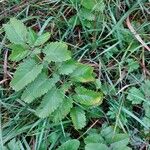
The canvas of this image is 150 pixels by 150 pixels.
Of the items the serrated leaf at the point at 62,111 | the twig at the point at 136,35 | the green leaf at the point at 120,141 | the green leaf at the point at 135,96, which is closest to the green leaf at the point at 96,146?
the green leaf at the point at 120,141

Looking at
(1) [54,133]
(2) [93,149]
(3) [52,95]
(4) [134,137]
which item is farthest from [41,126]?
(4) [134,137]

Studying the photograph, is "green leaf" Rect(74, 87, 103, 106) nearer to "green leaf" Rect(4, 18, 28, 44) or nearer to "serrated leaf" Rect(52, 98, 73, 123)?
"serrated leaf" Rect(52, 98, 73, 123)

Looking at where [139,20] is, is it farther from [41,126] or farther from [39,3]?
[41,126]

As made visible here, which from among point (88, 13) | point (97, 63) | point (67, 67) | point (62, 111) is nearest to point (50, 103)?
point (62, 111)

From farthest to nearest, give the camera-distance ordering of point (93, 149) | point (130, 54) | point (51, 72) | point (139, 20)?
point (139, 20) → point (130, 54) → point (51, 72) → point (93, 149)

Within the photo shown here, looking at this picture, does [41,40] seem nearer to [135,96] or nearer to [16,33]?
[16,33]

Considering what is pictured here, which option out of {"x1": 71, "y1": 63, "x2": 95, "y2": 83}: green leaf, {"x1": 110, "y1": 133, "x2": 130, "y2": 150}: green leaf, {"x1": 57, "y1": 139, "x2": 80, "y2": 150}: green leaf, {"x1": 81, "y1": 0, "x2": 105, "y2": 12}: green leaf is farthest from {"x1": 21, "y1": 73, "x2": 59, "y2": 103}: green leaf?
{"x1": 81, "y1": 0, "x2": 105, "y2": 12}: green leaf
